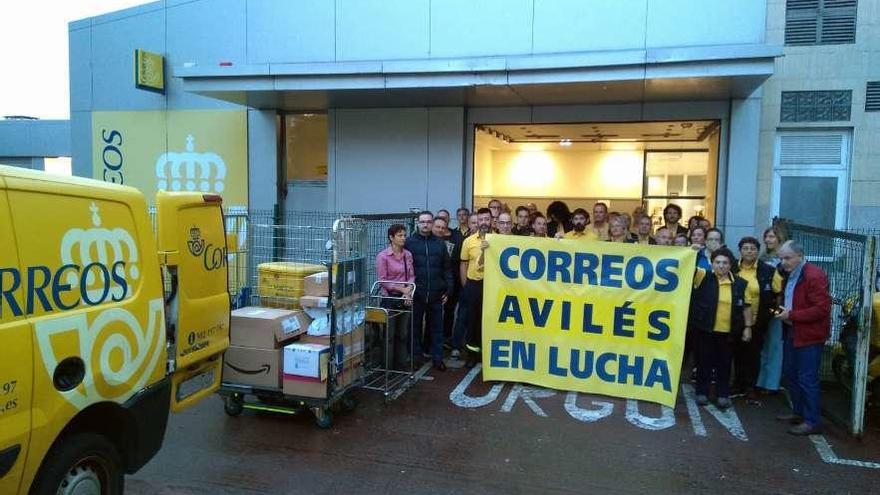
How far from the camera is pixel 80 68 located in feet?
44.2

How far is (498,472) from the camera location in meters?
4.95

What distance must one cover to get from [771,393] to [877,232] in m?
4.43

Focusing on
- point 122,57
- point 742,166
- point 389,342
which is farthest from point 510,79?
point 122,57

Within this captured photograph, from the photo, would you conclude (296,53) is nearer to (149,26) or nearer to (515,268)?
(149,26)

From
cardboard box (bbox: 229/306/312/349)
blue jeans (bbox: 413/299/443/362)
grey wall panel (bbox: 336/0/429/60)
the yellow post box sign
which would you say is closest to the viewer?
cardboard box (bbox: 229/306/312/349)

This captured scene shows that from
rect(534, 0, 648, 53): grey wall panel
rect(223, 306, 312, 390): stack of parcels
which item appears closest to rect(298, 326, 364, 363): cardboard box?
rect(223, 306, 312, 390): stack of parcels

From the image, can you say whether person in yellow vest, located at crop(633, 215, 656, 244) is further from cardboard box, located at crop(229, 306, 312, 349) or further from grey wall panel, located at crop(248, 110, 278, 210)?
grey wall panel, located at crop(248, 110, 278, 210)

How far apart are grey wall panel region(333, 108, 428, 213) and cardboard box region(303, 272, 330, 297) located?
5.99 metres

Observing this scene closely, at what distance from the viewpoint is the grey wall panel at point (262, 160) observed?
1246 centimetres

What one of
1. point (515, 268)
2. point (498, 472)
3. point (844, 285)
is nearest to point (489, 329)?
point (515, 268)

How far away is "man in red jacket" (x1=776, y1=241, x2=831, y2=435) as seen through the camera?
5637mm

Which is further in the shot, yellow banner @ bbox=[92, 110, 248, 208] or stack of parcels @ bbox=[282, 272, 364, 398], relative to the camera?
yellow banner @ bbox=[92, 110, 248, 208]

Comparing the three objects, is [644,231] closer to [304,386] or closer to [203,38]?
[304,386]

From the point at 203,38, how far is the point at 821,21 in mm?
10877
